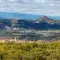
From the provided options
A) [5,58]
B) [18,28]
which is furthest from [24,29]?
[5,58]

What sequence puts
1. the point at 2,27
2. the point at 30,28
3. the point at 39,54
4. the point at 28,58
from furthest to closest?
1. the point at 30,28
2. the point at 2,27
3. the point at 39,54
4. the point at 28,58

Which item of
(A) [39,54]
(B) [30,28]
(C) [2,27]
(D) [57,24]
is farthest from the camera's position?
(D) [57,24]

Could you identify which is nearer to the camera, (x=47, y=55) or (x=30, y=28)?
(x=47, y=55)

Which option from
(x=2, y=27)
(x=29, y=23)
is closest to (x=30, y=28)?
(x=29, y=23)

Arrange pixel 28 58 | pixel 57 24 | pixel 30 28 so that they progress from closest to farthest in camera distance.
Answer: pixel 28 58, pixel 30 28, pixel 57 24

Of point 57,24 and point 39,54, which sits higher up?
point 39,54

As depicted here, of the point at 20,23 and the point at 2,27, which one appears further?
the point at 20,23

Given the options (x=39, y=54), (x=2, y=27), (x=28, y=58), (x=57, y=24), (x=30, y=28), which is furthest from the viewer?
(x=57, y=24)

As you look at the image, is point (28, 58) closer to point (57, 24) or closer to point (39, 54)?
point (39, 54)

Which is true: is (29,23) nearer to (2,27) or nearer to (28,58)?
(2,27)
